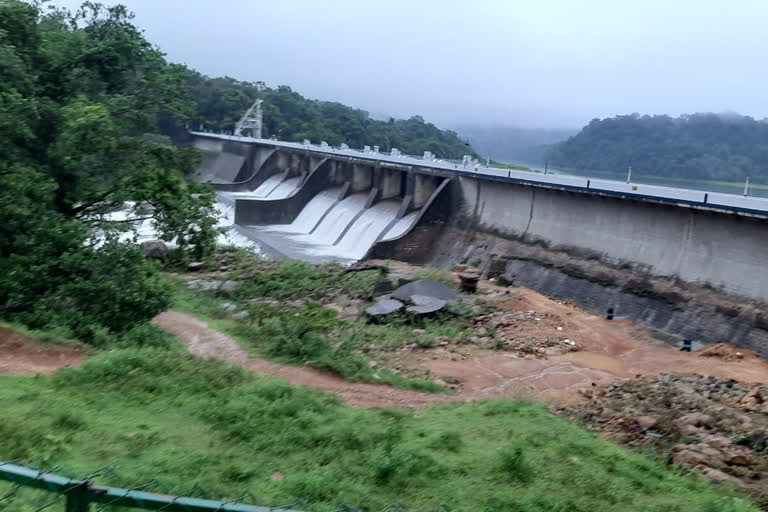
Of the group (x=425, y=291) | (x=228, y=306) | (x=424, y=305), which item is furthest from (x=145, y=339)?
(x=425, y=291)

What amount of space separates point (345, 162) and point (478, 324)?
24883 mm

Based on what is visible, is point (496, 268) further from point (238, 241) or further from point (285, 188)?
point (285, 188)

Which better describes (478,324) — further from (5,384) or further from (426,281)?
(5,384)

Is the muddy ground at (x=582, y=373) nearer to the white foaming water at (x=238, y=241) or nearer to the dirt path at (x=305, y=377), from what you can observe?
→ the dirt path at (x=305, y=377)

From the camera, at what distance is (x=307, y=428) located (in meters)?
7.36

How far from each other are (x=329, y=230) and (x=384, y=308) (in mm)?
18155

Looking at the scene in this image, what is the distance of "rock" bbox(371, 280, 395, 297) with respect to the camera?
18.6m

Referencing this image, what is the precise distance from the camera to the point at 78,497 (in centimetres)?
297

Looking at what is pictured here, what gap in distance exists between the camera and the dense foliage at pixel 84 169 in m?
11.3

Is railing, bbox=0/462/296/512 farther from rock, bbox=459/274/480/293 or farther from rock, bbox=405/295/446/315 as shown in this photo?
rock, bbox=459/274/480/293

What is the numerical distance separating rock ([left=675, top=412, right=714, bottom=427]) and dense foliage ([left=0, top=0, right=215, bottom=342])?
8800mm

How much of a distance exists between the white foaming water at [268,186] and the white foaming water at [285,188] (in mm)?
604

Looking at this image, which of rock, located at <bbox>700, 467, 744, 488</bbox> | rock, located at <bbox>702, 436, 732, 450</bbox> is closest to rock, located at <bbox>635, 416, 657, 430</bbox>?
rock, located at <bbox>702, 436, 732, 450</bbox>

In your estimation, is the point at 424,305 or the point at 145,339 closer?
the point at 145,339
